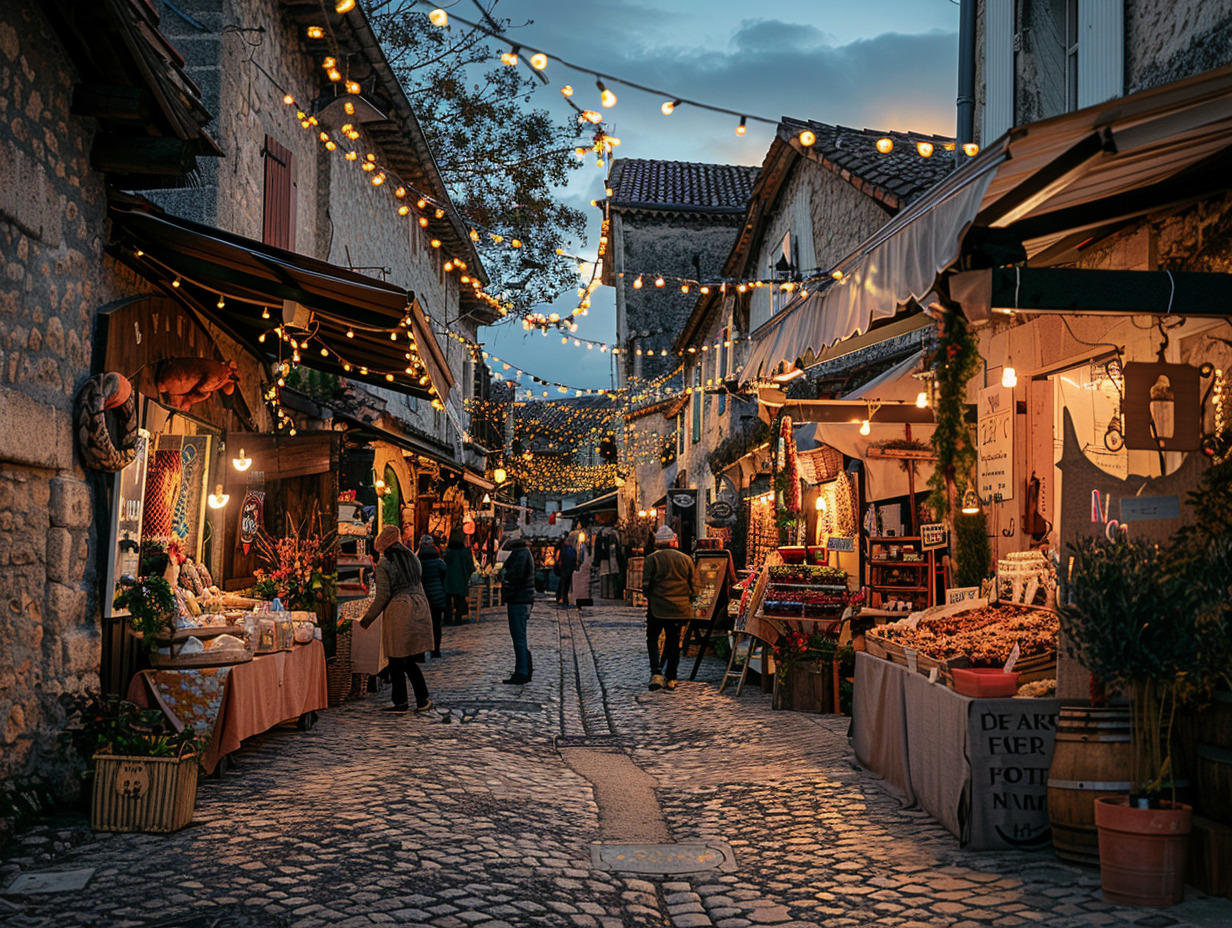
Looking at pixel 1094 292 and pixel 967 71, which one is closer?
pixel 1094 292

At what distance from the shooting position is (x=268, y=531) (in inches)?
441

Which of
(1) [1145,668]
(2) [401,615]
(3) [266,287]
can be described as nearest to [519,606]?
(2) [401,615]

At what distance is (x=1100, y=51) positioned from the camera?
7.44 m

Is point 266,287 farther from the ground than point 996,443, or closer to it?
farther from the ground

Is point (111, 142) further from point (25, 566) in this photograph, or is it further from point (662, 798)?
point (662, 798)

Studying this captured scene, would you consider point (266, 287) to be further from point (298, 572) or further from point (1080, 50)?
point (1080, 50)

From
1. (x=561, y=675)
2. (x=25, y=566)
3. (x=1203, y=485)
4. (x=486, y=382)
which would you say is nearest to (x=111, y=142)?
(x=25, y=566)

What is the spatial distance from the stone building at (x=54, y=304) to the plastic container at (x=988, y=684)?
4.86 m

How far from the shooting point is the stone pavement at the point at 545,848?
176 inches

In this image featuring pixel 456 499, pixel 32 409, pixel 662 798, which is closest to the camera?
pixel 32 409

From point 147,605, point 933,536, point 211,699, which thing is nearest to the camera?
point 147,605

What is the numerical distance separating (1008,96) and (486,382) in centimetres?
2663

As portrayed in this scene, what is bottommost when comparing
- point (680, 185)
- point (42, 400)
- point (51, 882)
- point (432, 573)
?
point (51, 882)

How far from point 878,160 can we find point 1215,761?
10.3 m
